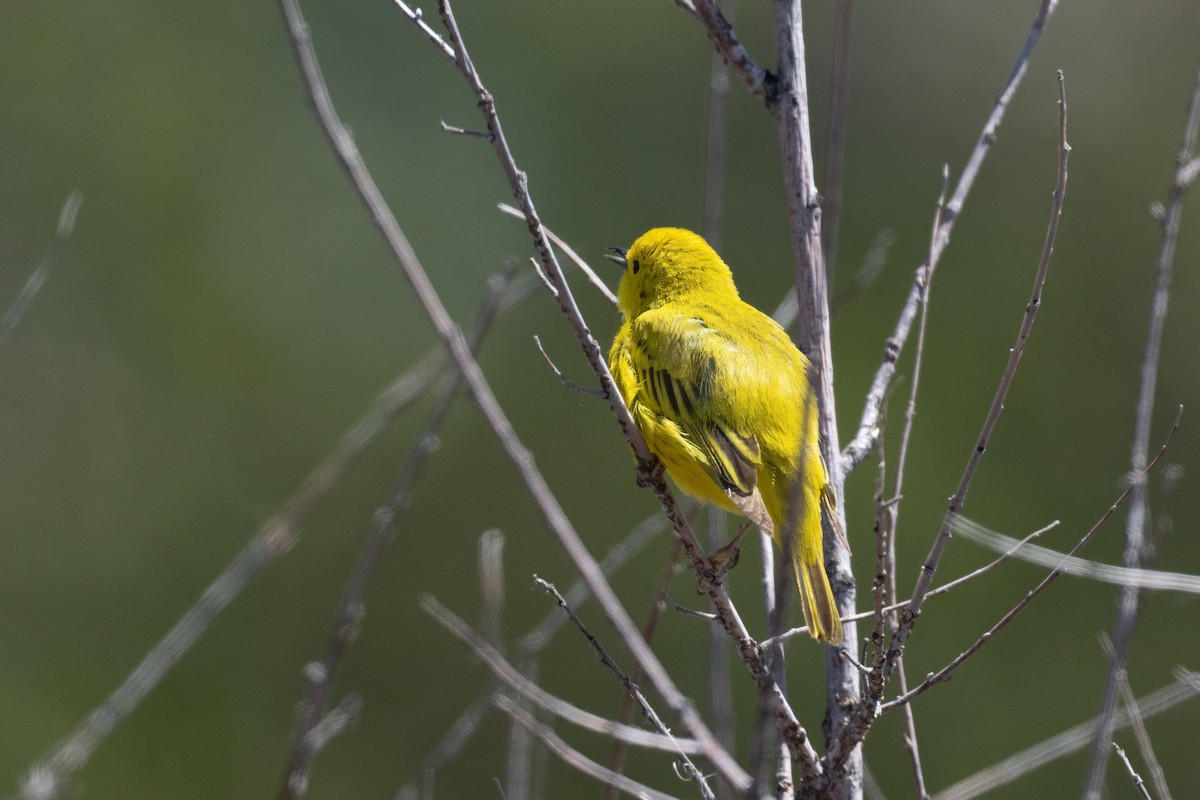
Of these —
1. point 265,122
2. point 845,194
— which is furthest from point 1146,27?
point 265,122

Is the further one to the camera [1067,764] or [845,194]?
[845,194]

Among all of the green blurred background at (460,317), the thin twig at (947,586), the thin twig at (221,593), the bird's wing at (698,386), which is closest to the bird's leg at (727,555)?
the bird's wing at (698,386)

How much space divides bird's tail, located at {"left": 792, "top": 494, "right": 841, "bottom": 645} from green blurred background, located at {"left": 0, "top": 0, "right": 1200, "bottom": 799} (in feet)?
16.5

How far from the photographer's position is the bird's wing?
4031mm

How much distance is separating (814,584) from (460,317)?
8.54m

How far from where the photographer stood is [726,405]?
4.18m

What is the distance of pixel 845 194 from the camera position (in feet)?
38.7

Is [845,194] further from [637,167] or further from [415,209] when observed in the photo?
[415,209]

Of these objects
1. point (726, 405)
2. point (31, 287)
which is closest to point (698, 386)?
point (726, 405)

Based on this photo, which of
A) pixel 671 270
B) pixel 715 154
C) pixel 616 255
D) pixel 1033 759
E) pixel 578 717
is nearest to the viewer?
pixel 578 717

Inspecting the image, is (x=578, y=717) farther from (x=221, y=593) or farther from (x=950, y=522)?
(x=221, y=593)

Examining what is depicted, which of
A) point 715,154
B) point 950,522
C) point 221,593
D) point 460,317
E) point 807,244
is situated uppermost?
point 715,154

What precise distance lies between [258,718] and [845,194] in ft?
23.5

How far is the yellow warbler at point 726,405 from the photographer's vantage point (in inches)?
153
